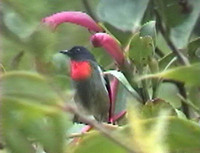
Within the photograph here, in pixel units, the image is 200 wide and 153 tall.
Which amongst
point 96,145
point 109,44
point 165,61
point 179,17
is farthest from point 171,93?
point 96,145

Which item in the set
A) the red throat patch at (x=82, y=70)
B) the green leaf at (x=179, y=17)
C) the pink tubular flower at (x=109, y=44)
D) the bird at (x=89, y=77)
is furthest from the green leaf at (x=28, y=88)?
the red throat patch at (x=82, y=70)

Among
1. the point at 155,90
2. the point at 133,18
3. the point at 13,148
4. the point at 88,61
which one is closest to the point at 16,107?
the point at 13,148

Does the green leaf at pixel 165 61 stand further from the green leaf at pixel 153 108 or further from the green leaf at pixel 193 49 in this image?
the green leaf at pixel 153 108

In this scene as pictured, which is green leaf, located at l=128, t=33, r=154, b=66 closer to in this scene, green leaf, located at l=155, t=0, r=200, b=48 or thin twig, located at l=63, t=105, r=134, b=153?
green leaf, located at l=155, t=0, r=200, b=48

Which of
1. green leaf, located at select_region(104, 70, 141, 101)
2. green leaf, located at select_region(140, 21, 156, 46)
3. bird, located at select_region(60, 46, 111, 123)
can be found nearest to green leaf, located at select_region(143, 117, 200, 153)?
green leaf, located at select_region(104, 70, 141, 101)

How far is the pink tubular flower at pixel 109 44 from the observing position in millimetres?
856

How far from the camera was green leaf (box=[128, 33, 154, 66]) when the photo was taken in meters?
0.98

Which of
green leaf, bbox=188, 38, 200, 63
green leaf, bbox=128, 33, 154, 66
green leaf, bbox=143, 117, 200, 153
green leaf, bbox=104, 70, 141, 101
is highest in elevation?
green leaf, bbox=143, 117, 200, 153

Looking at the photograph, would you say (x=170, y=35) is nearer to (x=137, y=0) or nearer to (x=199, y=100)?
(x=137, y=0)

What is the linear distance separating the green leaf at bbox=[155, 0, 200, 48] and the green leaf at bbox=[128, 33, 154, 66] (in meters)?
0.22

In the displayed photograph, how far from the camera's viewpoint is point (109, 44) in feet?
2.80

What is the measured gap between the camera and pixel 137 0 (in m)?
1.32

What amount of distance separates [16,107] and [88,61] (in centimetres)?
169

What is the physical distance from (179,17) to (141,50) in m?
0.40
